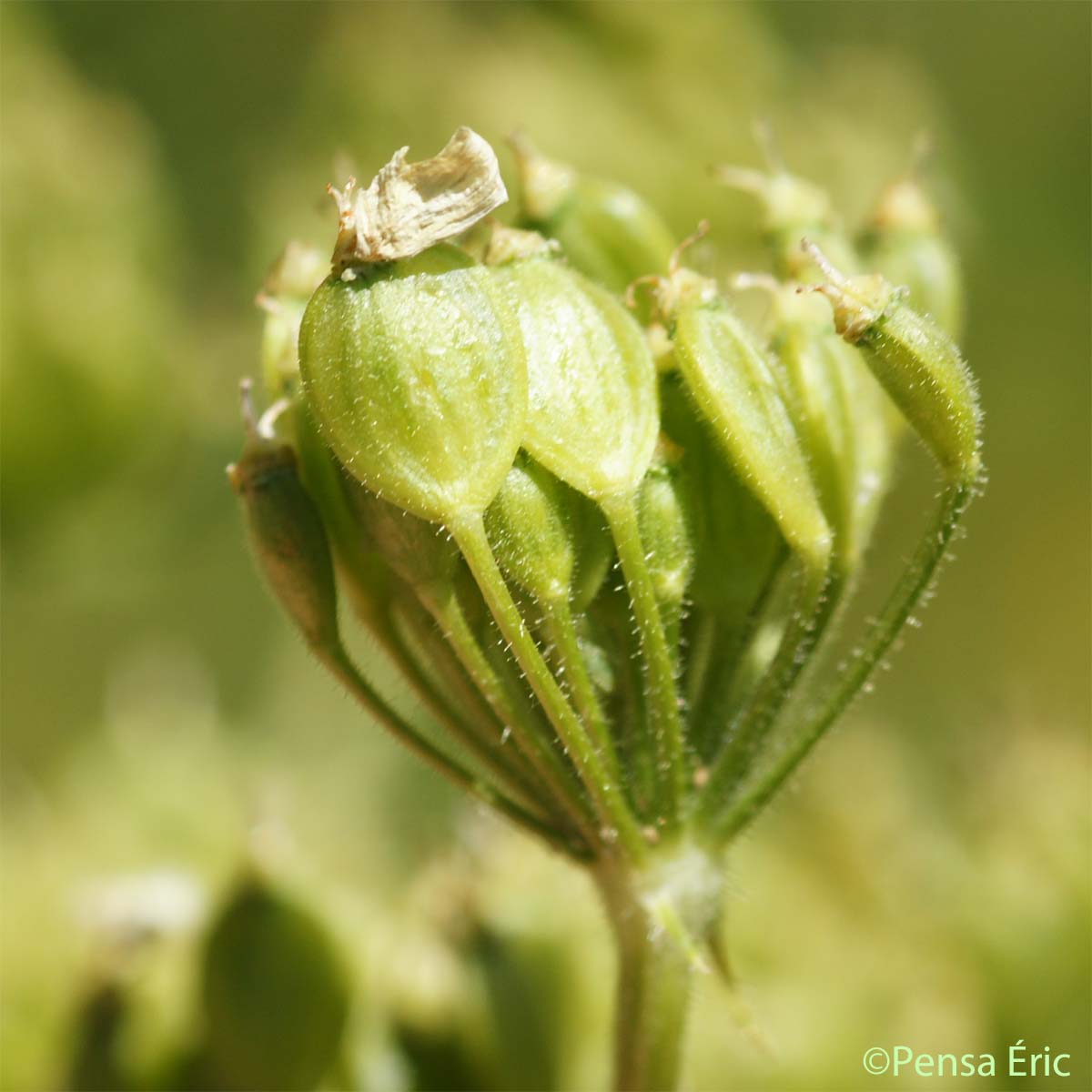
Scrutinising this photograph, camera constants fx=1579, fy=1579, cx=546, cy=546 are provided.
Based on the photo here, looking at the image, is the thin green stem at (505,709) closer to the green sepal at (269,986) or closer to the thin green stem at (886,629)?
the thin green stem at (886,629)

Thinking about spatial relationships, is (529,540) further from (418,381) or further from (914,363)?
(914,363)

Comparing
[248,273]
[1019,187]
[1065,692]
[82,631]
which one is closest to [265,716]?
[82,631]

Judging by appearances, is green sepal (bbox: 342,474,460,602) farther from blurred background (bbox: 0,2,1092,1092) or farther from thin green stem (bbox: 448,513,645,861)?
blurred background (bbox: 0,2,1092,1092)

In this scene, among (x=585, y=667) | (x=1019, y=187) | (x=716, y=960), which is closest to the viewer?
(x=585, y=667)

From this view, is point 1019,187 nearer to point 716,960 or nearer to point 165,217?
point 165,217

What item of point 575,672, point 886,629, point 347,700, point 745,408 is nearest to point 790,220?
point 745,408

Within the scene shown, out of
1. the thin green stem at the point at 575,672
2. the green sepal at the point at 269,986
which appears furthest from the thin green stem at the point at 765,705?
the green sepal at the point at 269,986
